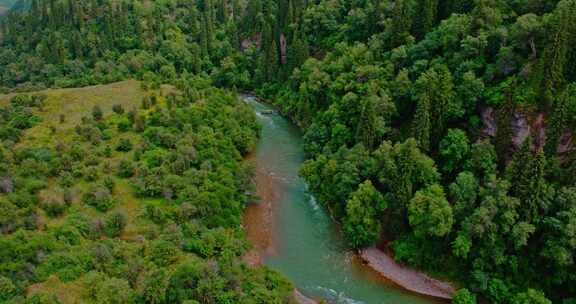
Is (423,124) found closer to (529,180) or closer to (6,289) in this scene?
(529,180)

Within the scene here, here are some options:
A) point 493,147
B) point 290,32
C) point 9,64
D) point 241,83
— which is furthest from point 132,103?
point 493,147

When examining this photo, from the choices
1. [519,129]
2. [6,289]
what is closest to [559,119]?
[519,129]

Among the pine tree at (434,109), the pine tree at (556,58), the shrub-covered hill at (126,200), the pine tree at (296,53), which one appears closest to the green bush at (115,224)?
the shrub-covered hill at (126,200)

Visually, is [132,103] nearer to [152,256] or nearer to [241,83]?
[241,83]

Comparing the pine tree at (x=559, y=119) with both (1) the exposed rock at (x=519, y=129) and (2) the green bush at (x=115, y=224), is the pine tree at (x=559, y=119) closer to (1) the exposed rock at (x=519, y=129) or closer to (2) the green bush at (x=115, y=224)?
(1) the exposed rock at (x=519, y=129)

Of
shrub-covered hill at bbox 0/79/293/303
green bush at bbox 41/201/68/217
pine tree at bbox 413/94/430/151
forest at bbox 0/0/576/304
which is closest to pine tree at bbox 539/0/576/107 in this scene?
forest at bbox 0/0/576/304

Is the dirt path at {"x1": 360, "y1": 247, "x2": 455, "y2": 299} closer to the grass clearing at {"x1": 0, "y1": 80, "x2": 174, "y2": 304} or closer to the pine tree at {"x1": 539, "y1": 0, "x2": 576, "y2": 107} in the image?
the pine tree at {"x1": 539, "y1": 0, "x2": 576, "y2": 107}
